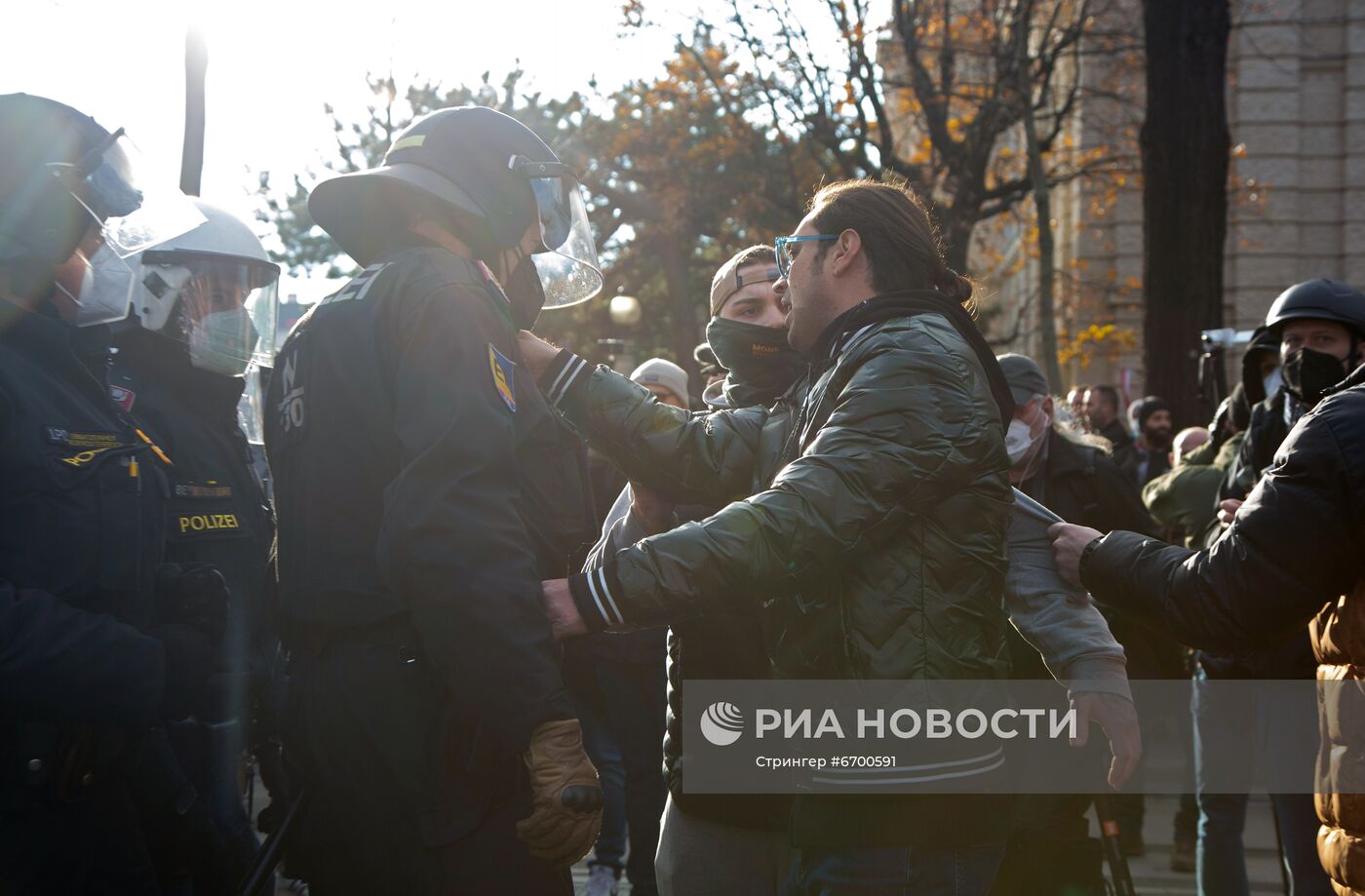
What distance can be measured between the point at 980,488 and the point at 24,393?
1856 millimetres

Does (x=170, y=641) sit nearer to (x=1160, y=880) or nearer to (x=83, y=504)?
(x=83, y=504)

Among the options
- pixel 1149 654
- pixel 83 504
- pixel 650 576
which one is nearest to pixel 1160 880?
pixel 1149 654

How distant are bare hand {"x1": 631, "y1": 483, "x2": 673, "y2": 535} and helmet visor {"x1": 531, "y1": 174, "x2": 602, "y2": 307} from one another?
1.77ft

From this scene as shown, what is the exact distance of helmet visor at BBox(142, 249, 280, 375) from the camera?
4.32 metres

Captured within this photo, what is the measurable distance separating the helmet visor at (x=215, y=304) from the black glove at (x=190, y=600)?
1504mm

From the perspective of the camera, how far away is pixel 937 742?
2.38 meters

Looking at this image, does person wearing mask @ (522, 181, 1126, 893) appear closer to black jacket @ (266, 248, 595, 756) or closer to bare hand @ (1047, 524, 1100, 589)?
black jacket @ (266, 248, 595, 756)

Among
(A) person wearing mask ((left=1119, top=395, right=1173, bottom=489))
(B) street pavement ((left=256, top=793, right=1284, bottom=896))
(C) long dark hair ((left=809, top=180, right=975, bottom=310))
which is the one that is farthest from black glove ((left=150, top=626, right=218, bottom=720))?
(A) person wearing mask ((left=1119, top=395, right=1173, bottom=489))

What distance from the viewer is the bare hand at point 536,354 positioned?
3.11m

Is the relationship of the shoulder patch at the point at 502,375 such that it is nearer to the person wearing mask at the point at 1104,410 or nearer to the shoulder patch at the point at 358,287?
the shoulder patch at the point at 358,287

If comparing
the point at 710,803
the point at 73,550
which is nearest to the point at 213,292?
the point at 73,550

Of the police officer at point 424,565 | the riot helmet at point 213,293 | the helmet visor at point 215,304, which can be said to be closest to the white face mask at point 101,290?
the police officer at point 424,565

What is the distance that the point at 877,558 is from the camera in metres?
2.41

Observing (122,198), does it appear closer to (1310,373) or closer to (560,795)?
(560,795)
